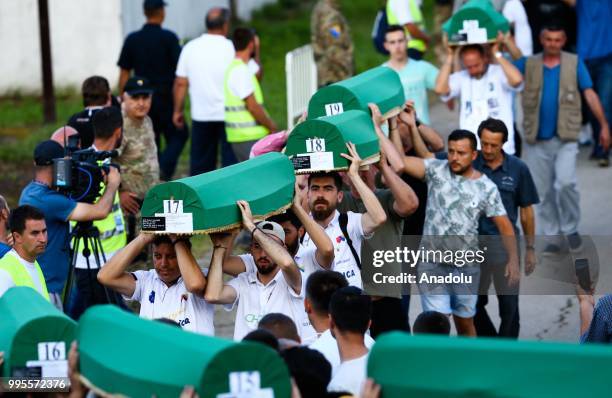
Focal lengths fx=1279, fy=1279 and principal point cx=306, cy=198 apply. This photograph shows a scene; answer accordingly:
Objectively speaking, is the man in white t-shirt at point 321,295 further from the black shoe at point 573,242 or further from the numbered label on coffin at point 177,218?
the black shoe at point 573,242

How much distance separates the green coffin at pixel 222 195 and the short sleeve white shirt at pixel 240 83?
468cm

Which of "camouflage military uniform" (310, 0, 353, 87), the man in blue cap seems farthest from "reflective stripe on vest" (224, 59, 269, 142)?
"camouflage military uniform" (310, 0, 353, 87)

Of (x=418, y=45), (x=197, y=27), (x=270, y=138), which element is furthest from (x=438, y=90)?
(x=197, y=27)

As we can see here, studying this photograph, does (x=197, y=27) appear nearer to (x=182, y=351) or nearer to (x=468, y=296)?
(x=468, y=296)

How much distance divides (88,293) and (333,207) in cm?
235

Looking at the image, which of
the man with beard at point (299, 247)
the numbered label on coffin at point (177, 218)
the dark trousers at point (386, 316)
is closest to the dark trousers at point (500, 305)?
the dark trousers at point (386, 316)

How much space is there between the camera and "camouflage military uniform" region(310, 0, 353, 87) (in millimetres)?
14727

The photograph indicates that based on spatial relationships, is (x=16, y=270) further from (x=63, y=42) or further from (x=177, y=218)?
(x=63, y=42)

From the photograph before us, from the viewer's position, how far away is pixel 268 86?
62.4ft

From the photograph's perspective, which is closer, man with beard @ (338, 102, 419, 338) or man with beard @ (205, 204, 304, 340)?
man with beard @ (205, 204, 304, 340)

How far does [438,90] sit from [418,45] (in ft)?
12.0

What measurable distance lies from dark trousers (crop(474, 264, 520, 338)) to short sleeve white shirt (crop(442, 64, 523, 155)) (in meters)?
1.89

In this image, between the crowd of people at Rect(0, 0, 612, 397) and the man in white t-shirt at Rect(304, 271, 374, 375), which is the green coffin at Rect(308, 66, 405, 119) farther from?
the man in white t-shirt at Rect(304, 271, 374, 375)

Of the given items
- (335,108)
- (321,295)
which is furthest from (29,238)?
(335,108)
